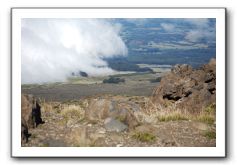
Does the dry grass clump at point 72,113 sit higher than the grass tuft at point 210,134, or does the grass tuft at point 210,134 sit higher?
the dry grass clump at point 72,113

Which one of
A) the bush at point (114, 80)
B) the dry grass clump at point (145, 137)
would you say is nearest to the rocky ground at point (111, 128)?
the dry grass clump at point (145, 137)

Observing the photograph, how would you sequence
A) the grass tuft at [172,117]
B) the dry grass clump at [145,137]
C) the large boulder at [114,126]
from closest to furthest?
the dry grass clump at [145,137] < the large boulder at [114,126] < the grass tuft at [172,117]

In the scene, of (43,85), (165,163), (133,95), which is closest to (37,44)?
(43,85)

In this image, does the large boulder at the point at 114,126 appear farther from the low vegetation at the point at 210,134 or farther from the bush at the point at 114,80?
the low vegetation at the point at 210,134

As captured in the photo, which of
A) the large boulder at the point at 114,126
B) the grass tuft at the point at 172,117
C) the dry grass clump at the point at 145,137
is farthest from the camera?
the grass tuft at the point at 172,117

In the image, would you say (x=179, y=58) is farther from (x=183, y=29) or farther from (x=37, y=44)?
(x=37, y=44)

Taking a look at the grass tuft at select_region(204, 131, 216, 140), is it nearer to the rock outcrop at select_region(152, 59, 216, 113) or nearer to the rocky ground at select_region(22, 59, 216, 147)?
the rocky ground at select_region(22, 59, 216, 147)

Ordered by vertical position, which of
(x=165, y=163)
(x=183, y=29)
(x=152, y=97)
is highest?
(x=183, y=29)

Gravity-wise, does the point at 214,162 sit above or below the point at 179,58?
below

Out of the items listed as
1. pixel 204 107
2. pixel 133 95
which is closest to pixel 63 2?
pixel 133 95
